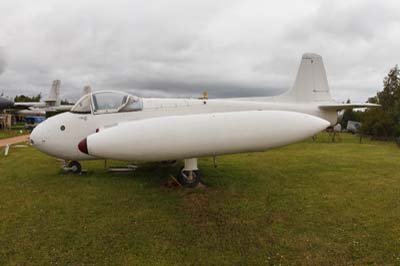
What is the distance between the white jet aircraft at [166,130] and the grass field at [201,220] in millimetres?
988

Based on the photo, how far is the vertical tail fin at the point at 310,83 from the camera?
7773 millimetres

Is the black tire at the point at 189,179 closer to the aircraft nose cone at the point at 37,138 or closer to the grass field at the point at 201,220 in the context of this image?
the grass field at the point at 201,220

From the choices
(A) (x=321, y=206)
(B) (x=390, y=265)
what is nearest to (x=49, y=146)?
(A) (x=321, y=206)

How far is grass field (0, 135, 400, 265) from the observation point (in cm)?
349

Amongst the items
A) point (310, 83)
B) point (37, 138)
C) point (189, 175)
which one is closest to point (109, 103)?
point (37, 138)

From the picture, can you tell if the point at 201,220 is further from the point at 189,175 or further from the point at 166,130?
the point at 189,175

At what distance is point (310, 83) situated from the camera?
7.82 meters

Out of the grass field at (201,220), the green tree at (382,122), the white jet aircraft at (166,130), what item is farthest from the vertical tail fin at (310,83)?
the green tree at (382,122)

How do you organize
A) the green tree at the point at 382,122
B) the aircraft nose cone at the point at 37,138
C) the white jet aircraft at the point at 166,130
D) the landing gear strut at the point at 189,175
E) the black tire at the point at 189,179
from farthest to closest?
the green tree at the point at 382,122, the aircraft nose cone at the point at 37,138, the black tire at the point at 189,179, the landing gear strut at the point at 189,175, the white jet aircraft at the point at 166,130

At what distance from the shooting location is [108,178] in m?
7.31

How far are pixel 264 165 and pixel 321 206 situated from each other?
426cm

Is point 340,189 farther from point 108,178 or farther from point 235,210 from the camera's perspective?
point 108,178

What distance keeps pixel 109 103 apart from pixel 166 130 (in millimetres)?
2548

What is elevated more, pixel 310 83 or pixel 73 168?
pixel 310 83
